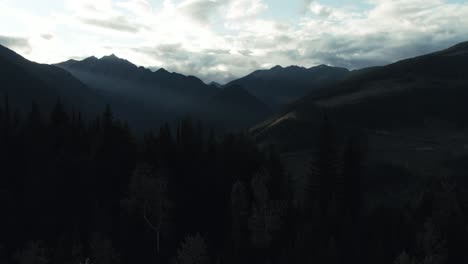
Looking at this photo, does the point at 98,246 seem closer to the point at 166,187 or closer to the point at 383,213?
the point at 166,187

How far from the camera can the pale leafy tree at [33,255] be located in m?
62.1

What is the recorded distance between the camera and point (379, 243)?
63.7 meters

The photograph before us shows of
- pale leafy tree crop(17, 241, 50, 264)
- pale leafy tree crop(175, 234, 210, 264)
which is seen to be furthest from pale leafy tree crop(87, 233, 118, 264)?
pale leafy tree crop(175, 234, 210, 264)

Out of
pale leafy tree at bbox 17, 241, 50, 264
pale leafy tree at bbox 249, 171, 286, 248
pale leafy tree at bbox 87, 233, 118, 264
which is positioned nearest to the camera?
pale leafy tree at bbox 17, 241, 50, 264

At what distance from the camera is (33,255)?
6259 centimetres

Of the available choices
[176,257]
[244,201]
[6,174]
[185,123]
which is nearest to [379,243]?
[244,201]

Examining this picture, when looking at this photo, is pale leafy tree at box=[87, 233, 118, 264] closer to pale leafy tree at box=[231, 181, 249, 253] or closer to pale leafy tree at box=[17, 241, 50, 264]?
pale leafy tree at box=[17, 241, 50, 264]

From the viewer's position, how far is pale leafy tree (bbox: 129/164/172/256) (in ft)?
234

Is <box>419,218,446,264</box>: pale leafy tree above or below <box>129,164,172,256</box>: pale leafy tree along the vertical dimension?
below

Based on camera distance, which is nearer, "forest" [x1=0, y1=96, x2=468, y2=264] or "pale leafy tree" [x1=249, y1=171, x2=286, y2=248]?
"forest" [x1=0, y1=96, x2=468, y2=264]

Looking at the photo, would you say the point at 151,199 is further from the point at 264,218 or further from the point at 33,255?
the point at 33,255

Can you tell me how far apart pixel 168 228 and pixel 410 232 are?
38.4 meters

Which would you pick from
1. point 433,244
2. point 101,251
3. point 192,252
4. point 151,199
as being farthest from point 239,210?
point 433,244

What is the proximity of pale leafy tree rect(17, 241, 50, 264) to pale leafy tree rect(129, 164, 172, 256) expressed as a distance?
14.9 meters
